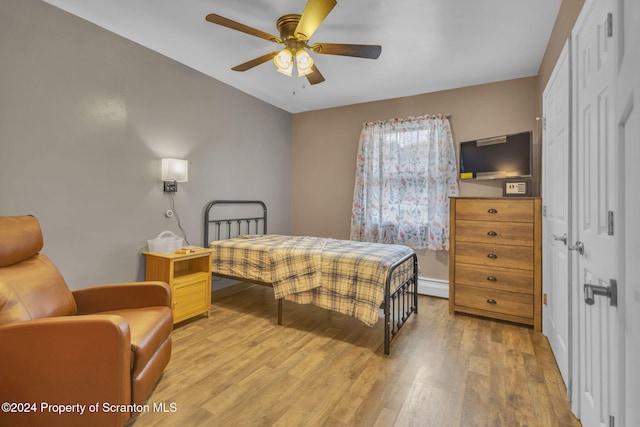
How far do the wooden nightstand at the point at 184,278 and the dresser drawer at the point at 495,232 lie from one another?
2.67 metres

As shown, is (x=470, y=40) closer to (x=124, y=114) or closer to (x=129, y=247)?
(x=124, y=114)

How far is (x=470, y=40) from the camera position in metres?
2.70

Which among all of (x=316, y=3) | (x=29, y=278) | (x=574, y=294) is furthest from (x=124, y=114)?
(x=574, y=294)

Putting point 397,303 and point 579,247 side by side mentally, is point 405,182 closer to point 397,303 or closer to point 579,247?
point 397,303

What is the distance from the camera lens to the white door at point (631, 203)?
0.57 meters

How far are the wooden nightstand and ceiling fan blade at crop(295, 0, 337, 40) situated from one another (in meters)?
2.16

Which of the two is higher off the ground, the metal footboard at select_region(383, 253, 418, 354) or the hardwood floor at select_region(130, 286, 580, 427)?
the metal footboard at select_region(383, 253, 418, 354)

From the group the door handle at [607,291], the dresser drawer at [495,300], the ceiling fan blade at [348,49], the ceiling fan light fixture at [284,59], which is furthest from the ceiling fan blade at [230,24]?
the dresser drawer at [495,300]

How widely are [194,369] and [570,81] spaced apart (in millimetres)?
3043

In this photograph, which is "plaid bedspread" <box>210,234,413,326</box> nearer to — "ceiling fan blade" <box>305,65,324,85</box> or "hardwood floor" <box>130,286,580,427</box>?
"hardwood floor" <box>130,286,580,427</box>

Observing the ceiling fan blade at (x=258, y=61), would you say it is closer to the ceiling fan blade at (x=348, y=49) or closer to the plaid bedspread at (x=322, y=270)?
the ceiling fan blade at (x=348, y=49)

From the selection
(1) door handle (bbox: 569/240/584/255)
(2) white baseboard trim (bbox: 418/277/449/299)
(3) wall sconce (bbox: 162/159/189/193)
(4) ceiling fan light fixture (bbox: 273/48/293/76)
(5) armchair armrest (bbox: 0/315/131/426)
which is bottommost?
(2) white baseboard trim (bbox: 418/277/449/299)

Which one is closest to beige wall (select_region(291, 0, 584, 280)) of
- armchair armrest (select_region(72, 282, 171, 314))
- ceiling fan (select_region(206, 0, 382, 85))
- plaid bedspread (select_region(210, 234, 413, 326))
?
plaid bedspread (select_region(210, 234, 413, 326))

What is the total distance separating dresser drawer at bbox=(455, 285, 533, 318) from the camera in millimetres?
2850
